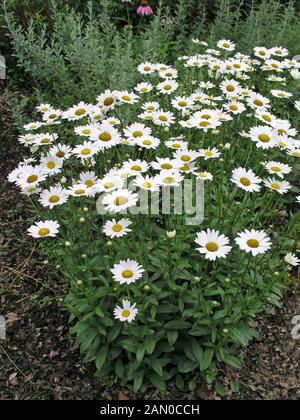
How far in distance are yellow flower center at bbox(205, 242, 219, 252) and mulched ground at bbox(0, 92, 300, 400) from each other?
38.8 inches

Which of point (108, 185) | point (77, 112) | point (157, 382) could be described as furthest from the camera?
point (77, 112)

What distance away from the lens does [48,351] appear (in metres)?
3.53

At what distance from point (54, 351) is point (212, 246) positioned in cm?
142

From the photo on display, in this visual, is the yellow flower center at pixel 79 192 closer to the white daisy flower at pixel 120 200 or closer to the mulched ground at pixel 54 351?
the white daisy flower at pixel 120 200

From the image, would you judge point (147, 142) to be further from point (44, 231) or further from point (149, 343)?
point (149, 343)

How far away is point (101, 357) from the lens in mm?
3168

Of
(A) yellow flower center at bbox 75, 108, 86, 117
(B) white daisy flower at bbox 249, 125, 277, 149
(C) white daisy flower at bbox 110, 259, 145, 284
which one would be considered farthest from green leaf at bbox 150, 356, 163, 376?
(A) yellow flower center at bbox 75, 108, 86, 117

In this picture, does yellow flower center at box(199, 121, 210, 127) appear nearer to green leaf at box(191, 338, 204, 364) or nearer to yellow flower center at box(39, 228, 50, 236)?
yellow flower center at box(39, 228, 50, 236)

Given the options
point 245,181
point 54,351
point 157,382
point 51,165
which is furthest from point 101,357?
point 245,181

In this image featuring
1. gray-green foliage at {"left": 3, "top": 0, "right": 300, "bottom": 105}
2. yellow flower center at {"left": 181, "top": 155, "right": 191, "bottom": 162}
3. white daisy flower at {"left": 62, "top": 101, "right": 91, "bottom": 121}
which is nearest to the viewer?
yellow flower center at {"left": 181, "top": 155, "right": 191, "bottom": 162}

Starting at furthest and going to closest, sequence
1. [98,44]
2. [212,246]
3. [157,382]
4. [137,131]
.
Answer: [98,44], [137,131], [157,382], [212,246]

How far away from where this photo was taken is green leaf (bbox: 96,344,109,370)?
3135 mm

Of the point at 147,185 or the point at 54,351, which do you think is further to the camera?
the point at 54,351

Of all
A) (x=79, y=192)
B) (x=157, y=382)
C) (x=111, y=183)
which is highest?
(x=111, y=183)
